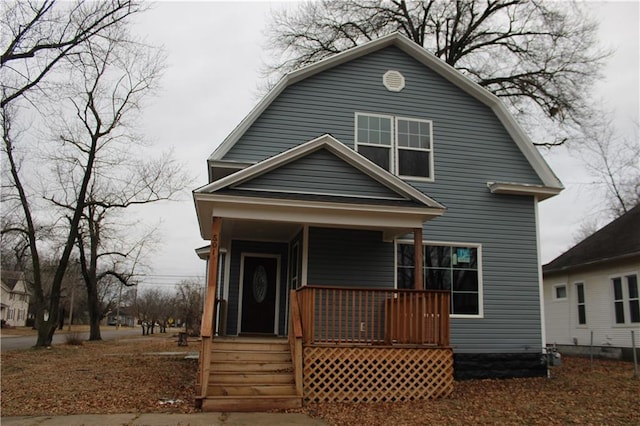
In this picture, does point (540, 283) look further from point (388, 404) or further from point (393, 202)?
point (388, 404)

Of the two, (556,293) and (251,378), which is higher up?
(556,293)

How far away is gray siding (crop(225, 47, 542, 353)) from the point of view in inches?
441

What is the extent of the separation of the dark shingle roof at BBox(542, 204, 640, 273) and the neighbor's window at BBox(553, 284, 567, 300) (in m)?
0.67

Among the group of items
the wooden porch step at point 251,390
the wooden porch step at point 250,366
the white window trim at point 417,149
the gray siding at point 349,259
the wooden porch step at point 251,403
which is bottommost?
the wooden porch step at point 251,403

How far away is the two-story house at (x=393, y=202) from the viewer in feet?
32.5

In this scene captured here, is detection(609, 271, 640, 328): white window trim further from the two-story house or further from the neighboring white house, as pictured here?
the neighboring white house

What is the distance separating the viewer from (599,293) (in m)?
16.4

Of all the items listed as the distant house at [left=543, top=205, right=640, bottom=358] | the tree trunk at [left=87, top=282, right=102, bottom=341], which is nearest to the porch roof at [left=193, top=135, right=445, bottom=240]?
the distant house at [left=543, top=205, right=640, bottom=358]

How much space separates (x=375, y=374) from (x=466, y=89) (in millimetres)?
7378

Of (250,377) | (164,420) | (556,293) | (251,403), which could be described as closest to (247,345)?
(250,377)

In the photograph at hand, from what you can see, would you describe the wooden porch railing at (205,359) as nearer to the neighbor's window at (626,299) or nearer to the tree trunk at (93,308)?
the neighbor's window at (626,299)

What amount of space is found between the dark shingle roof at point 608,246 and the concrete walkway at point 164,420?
471 inches

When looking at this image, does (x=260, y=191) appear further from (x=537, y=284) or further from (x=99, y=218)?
(x=99, y=218)

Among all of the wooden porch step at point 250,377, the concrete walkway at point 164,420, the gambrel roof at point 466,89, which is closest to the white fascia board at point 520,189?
the gambrel roof at point 466,89
